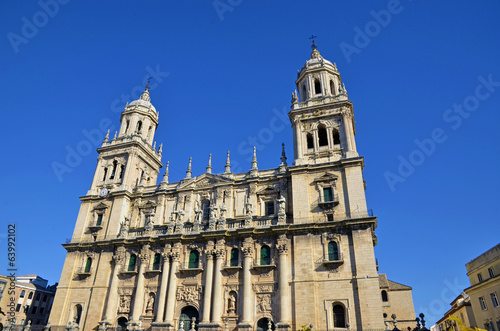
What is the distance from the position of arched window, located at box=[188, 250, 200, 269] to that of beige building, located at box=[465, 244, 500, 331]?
2714 centimetres

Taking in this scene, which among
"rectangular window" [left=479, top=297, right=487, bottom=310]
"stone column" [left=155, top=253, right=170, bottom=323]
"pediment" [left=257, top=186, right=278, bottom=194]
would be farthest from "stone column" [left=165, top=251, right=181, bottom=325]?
"rectangular window" [left=479, top=297, right=487, bottom=310]

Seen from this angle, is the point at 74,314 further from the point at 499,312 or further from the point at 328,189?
the point at 499,312

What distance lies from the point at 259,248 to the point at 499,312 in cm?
2178

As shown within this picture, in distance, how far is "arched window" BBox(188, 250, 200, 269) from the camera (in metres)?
33.3

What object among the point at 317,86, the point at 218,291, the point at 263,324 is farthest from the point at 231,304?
the point at 317,86

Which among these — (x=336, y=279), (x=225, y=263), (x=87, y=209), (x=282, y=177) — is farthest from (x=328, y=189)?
(x=87, y=209)

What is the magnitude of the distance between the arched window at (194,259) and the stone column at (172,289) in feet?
3.78

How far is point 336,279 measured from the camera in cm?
2844

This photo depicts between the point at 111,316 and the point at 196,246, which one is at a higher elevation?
the point at 196,246

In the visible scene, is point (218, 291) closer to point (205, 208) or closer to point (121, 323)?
point (205, 208)

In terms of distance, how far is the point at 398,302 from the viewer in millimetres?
42125

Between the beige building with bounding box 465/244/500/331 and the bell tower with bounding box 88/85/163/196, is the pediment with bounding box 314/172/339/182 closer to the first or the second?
the beige building with bounding box 465/244/500/331

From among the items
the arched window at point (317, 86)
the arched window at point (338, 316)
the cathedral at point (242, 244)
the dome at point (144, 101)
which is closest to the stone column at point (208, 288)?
the cathedral at point (242, 244)

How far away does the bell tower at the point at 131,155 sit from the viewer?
135 feet
